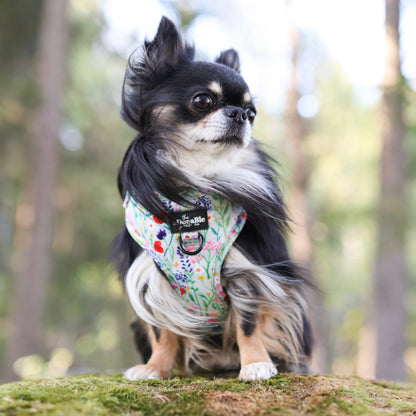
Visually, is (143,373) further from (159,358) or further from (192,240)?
(192,240)

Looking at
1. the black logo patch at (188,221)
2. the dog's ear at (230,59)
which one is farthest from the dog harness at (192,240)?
the dog's ear at (230,59)

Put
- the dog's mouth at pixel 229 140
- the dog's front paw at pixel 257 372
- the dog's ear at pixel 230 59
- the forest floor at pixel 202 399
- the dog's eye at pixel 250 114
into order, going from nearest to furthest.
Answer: the forest floor at pixel 202 399, the dog's front paw at pixel 257 372, the dog's mouth at pixel 229 140, the dog's eye at pixel 250 114, the dog's ear at pixel 230 59

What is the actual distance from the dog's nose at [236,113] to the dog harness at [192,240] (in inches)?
17.1

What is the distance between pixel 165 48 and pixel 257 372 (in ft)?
6.20

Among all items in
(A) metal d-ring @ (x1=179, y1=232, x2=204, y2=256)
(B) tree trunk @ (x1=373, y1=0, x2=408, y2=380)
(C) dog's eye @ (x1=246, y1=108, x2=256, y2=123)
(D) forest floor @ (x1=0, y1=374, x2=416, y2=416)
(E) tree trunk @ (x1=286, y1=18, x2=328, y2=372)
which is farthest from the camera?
(E) tree trunk @ (x1=286, y1=18, x2=328, y2=372)

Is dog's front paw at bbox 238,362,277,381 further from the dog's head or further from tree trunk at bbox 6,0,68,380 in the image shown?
tree trunk at bbox 6,0,68,380

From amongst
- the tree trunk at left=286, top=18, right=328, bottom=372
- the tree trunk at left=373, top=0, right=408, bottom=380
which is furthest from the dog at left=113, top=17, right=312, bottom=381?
the tree trunk at left=286, top=18, right=328, bottom=372

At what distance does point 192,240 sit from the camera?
241 centimetres

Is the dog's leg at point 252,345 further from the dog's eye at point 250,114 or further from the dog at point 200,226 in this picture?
the dog's eye at point 250,114

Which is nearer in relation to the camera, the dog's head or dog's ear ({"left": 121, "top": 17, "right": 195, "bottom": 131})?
the dog's head

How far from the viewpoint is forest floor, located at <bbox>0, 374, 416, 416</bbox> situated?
168 centimetres

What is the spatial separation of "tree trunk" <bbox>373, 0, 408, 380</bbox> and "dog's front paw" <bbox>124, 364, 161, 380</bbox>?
18.4 feet

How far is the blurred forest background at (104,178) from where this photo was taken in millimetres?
7301

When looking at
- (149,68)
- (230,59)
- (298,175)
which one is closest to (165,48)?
(149,68)
